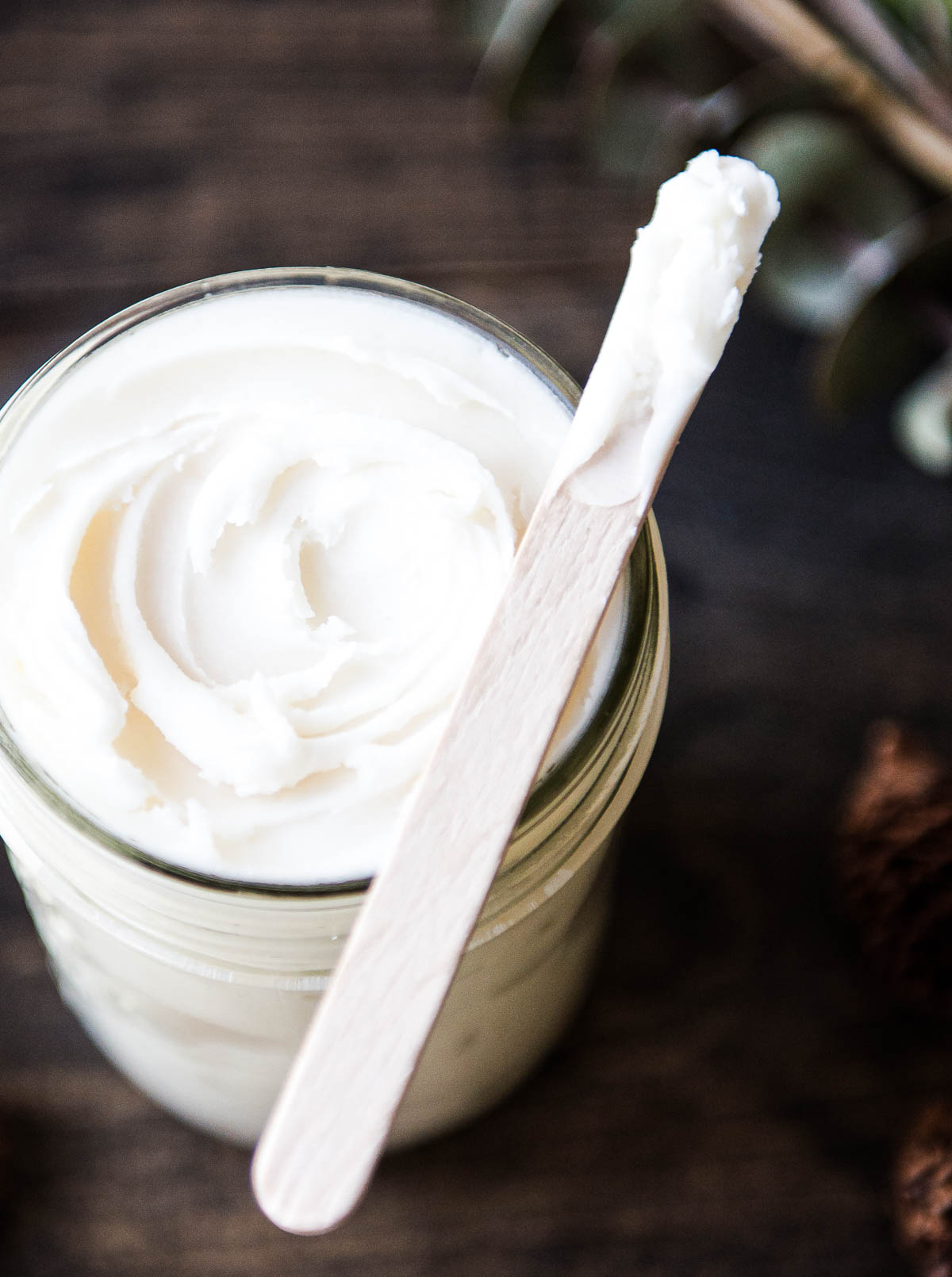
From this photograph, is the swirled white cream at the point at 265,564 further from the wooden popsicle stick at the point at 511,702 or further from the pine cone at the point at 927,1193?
the pine cone at the point at 927,1193

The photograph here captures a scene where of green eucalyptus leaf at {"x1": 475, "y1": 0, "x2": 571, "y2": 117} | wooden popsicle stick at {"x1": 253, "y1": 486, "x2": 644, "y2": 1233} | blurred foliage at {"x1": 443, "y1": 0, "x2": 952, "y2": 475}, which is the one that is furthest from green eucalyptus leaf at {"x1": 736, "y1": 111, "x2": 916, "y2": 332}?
wooden popsicle stick at {"x1": 253, "y1": 486, "x2": 644, "y2": 1233}

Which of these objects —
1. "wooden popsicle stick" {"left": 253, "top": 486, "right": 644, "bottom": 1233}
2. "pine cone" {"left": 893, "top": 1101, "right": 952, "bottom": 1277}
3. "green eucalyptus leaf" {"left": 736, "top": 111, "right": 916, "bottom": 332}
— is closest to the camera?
"wooden popsicle stick" {"left": 253, "top": 486, "right": 644, "bottom": 1233}

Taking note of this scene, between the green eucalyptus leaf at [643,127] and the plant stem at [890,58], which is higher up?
the plant stem at [890,58]

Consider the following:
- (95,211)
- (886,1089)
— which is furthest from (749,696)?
(95,211)

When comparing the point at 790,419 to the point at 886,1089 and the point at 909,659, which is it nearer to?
the point at 909,659

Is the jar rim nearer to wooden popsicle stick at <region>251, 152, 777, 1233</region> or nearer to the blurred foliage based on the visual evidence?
wooden popsicle stick at <region>251, 152, 777, 1233</region>

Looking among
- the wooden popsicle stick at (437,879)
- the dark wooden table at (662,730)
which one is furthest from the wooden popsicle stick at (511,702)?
the dark wooden table at (662,730)

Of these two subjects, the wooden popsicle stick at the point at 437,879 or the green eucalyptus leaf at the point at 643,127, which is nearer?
the wooden popsicle stick at the point at 437,879
